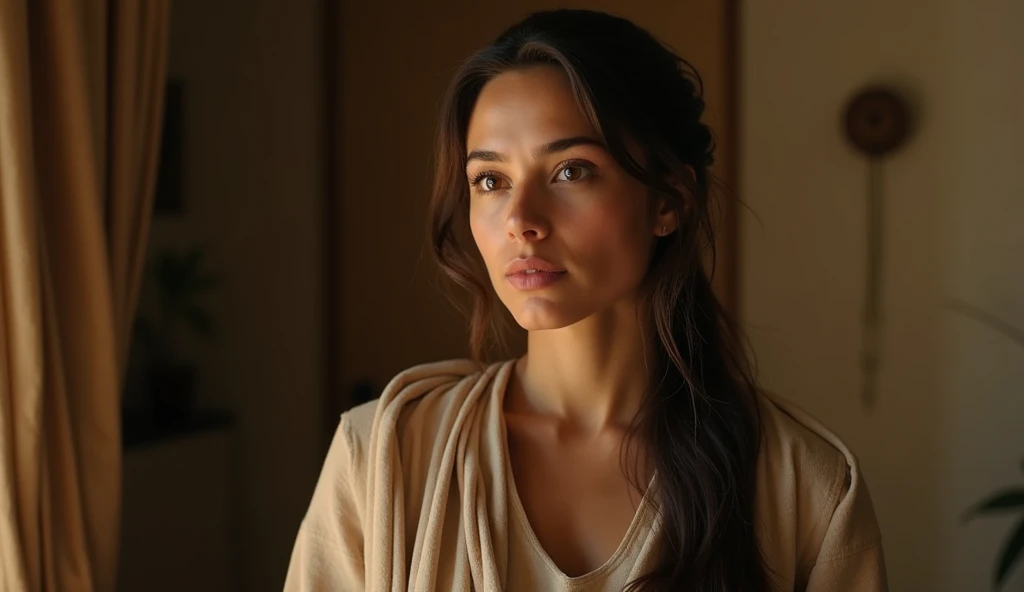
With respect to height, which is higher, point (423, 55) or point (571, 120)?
point (423, 55)

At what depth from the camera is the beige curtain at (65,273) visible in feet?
4.21

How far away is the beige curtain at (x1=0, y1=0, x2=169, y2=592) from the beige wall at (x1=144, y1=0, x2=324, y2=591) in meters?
0.90

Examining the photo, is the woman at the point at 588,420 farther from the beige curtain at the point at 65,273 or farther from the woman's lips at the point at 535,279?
the beige curtain at the point at 65,273

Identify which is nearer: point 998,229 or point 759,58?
point 998,229

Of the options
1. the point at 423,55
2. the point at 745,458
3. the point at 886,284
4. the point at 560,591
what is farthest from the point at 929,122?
the point at 560,591

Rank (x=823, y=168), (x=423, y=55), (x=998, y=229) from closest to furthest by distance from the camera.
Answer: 1. (x=998, y=229)
2. (x=823, y=168)
3. (x=423, y=55)

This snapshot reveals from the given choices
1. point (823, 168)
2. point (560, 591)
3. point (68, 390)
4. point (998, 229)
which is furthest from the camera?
point (823, 168)

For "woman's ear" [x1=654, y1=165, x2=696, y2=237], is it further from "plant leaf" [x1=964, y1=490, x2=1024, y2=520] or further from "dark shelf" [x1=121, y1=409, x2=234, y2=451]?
"dark shelf" [x1=121, y1=409, x2=234, y2=451]

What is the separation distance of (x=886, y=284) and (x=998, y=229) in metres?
0.26

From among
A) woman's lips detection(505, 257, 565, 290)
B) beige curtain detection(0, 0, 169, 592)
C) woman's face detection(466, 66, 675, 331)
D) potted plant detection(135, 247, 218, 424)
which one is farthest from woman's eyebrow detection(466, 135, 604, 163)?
potted plant detection(135, 247, 218, 424)

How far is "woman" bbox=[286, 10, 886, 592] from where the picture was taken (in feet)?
3.34

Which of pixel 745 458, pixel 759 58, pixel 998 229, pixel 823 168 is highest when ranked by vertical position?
pixel 759 58

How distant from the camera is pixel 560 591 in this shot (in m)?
1.00

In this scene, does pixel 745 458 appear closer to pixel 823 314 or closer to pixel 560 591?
pixel 560 591
